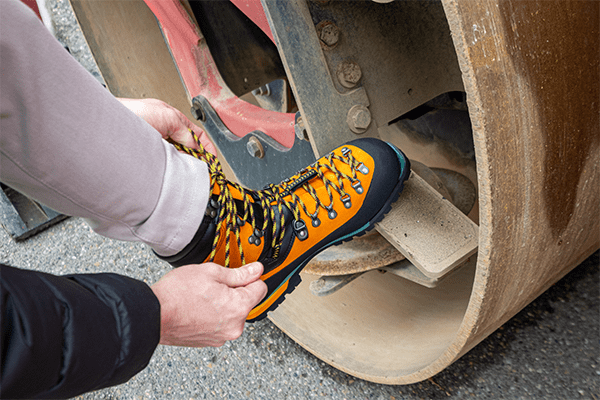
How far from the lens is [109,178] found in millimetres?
639

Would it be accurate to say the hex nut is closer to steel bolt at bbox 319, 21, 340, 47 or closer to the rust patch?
steel bolt at bbox 319, 21, 340, 47

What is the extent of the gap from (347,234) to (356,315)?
0.38 metres

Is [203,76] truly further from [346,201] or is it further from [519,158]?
[519,158]

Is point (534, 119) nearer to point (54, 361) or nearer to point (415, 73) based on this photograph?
point (415, 73)

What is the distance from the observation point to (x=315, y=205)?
0.91m

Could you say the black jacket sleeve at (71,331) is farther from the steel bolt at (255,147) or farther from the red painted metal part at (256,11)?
the steel bolt at (255,147)

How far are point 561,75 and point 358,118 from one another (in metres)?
0.37

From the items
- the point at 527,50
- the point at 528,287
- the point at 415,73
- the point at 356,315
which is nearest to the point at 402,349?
the point at 356,315

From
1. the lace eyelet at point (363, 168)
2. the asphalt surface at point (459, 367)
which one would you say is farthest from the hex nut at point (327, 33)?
the asphalt surface at point (459, 367)

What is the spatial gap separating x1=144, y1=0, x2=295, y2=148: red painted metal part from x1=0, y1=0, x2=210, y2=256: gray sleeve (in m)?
0.49

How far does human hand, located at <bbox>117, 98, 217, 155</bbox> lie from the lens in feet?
2.74

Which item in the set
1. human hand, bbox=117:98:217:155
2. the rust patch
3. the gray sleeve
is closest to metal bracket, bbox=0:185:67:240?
human hand, bbox=117:98:217:155

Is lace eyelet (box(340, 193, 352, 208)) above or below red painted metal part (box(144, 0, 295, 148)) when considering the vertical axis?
below

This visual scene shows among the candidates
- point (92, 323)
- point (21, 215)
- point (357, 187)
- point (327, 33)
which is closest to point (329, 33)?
point (327, 33)
